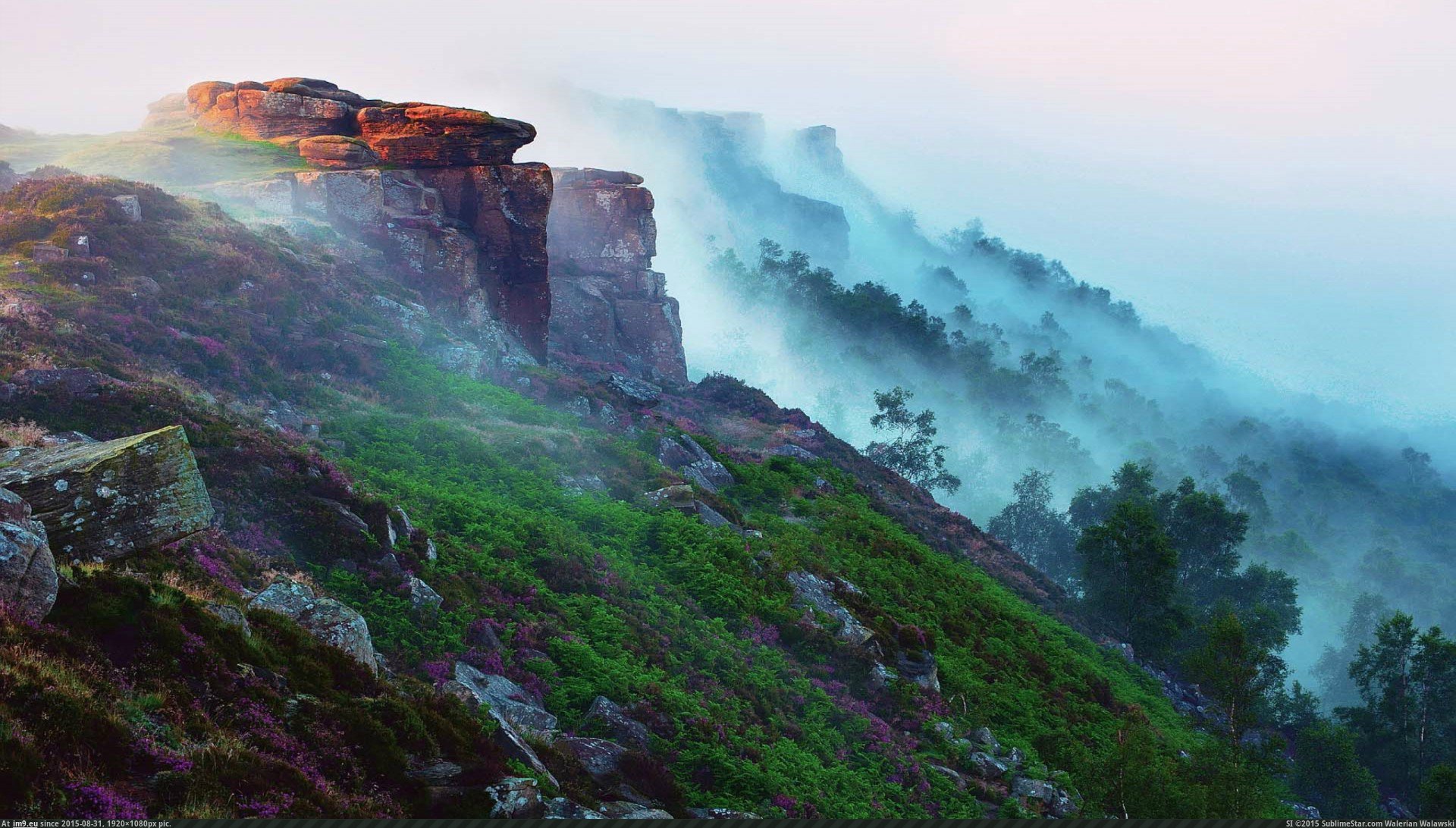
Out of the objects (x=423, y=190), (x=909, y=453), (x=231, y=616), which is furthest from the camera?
(x=909, y=453)

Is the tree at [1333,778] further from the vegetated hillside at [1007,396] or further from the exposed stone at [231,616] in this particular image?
the exposed stone at [231,616]

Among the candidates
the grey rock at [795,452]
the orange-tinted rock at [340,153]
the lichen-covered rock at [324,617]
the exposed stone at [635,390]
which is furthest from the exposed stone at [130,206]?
the grey rock at [795,452]

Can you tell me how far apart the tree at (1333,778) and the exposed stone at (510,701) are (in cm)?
3520

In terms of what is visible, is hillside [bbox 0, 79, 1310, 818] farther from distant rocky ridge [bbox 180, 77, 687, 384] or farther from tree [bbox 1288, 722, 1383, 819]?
tree [bbox 1288, 722, 1383, 819]

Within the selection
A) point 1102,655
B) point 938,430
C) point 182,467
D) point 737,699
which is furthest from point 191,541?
point 938,430

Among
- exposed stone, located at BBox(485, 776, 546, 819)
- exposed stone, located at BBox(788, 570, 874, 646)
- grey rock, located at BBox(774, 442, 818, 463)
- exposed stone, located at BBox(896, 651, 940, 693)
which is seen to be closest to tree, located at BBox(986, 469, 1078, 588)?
grey rock, located at BBox(774, 442, 818, 463)

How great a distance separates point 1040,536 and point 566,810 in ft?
230

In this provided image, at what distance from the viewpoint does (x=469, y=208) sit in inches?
2044

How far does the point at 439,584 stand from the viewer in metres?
17.1

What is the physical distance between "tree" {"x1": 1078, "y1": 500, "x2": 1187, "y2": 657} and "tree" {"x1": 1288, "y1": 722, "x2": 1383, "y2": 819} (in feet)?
28.5

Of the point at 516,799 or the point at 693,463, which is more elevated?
the point at 516,799

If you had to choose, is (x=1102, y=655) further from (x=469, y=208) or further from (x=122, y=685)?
(x=469, y=208)

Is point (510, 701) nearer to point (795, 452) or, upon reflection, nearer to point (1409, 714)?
Result: point (795, 452)

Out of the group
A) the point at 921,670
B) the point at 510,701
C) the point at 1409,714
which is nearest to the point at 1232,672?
the point at 921,670
